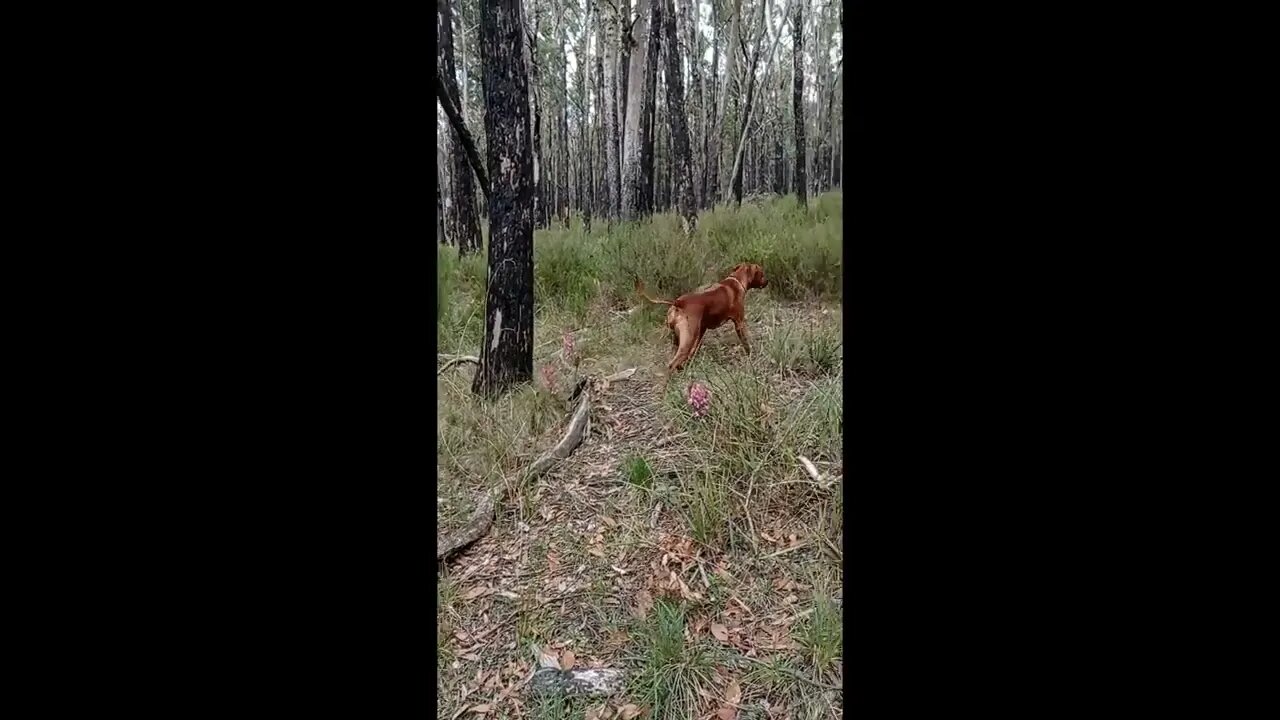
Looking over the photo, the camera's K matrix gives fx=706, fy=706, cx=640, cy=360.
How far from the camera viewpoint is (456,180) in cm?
132

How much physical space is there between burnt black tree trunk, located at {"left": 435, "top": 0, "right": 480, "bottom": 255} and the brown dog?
356mm

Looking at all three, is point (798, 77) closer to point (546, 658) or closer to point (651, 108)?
point (651, 108)

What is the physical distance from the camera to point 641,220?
149 centimetres

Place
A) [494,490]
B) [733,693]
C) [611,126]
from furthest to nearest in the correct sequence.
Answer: [611,126]
[494,490]
[733,693]

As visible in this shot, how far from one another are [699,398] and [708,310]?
175mm

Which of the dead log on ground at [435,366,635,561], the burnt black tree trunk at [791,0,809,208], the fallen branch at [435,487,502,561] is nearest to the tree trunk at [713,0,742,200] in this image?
the burnt black tree trunk at [791,0,809,208]

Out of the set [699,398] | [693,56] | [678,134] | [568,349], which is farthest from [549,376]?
[693,56]

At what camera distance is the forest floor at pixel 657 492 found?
111cm
